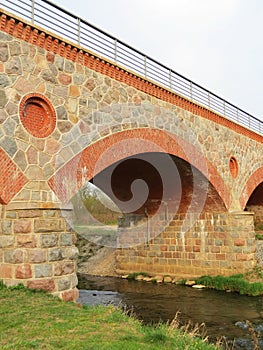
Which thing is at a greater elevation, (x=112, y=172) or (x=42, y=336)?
(x=112, y=172)

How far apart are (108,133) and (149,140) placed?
1954mm

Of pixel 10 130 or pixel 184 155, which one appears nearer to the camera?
pixel 10 130

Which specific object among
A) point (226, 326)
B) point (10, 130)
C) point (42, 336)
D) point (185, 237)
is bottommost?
point (226, 326)

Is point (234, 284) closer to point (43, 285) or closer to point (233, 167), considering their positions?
point (233, 167)

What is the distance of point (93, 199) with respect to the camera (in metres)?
45.2

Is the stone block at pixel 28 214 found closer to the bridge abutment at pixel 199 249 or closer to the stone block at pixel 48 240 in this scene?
the stone block at pixel 48 240

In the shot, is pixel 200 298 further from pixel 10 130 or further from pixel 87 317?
pixel 10 130

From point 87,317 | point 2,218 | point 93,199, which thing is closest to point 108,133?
point 2,218

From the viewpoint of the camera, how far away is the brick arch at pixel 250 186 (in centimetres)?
1738

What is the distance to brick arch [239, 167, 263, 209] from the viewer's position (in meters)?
17.4

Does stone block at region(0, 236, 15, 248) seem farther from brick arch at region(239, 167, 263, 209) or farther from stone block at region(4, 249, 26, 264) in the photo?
brick arch at region(239, 167, 263, 209)

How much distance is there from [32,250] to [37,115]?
293 cm

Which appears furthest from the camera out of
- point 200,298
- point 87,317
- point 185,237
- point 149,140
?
point 185,237

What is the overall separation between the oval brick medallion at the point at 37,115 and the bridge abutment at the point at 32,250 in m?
1.69
